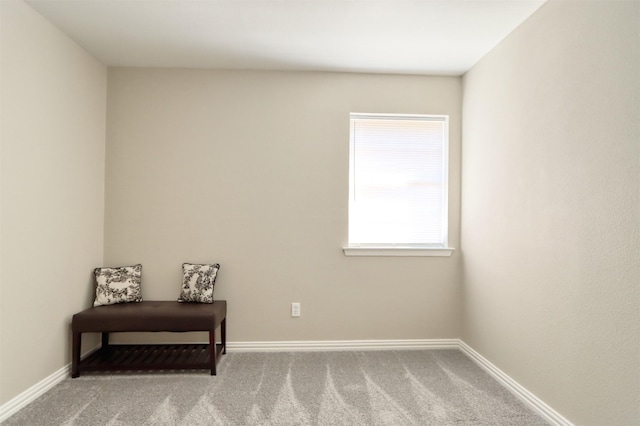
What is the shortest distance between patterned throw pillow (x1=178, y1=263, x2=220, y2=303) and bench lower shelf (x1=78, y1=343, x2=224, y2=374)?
43 cm

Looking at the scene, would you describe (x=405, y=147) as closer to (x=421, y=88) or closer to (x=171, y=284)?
(x=421, y=88)

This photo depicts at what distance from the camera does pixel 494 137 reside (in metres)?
2.99

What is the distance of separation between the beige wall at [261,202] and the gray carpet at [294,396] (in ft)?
1.61

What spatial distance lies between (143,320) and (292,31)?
236 centimetres

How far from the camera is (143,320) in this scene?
2.89 m

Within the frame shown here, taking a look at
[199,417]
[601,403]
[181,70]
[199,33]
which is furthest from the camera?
[181,70]

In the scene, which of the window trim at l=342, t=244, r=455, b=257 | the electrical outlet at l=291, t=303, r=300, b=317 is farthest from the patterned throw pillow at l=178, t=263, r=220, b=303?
the window trim at l=342, t=244, r=455, b=257

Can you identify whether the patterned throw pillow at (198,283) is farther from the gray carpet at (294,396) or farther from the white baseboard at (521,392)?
the white baseboard at (521,392)

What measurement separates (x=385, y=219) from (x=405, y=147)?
2.27 ft

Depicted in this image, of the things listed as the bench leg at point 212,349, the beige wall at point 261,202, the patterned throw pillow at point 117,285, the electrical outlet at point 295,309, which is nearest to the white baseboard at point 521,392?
the beige wall at point 261,202

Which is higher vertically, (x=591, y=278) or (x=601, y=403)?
(x=591, y=278)

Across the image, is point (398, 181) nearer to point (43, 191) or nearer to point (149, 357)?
point (149, 357)

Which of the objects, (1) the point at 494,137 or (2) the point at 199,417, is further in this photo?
(1) the point at 494,137

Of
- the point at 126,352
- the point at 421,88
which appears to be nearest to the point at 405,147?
the point at 421,88
